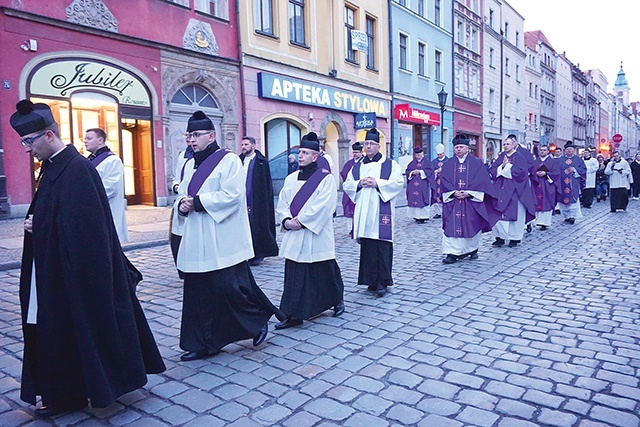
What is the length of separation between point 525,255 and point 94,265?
7.11 meters

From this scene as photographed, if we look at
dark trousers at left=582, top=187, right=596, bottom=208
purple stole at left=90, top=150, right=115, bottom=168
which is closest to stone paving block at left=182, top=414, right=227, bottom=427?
purple stole at left=90, top=150, right=115, bottom=168

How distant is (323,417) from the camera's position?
2992mm

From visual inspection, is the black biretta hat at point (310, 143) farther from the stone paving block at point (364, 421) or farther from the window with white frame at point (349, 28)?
the window with white frame at point (349, 28)

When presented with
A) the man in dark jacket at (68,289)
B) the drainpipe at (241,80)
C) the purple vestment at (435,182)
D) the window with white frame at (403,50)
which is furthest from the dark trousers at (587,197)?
the man in dark jacket at (68,289)

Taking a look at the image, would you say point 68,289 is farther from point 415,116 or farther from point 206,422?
point 415,116

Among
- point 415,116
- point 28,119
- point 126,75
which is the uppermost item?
point 415,116

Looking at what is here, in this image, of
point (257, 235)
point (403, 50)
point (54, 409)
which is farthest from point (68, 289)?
point (403, 50)

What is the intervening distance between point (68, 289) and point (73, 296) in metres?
0.05

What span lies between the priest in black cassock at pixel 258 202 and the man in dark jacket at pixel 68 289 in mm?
4271

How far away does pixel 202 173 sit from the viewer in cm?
391

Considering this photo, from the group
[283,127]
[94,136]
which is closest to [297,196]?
[94,136]

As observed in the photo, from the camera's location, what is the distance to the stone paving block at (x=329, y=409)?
9.86ft

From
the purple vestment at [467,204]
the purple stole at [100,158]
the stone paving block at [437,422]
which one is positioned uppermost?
the purple stole at [100,158]

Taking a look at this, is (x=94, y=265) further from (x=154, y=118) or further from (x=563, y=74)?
(x=563, y=74)
